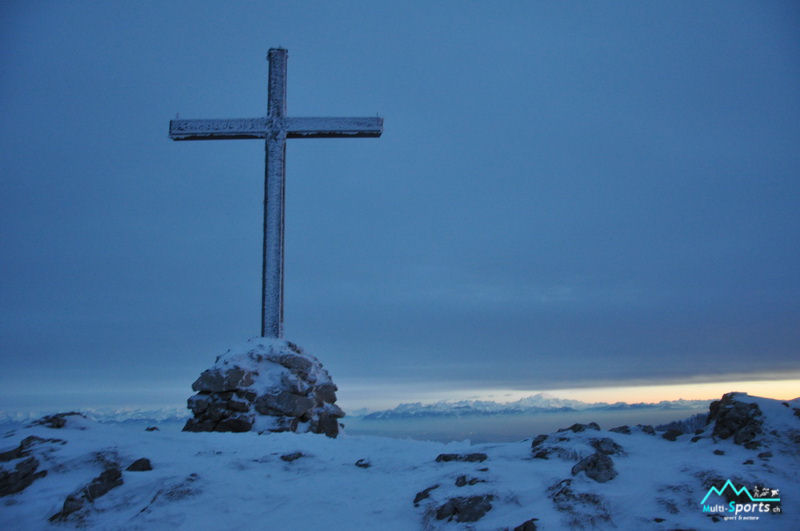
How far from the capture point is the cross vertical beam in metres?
16.9

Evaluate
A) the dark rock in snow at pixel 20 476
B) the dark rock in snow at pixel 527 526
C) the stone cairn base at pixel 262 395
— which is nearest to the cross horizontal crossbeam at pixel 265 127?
Result: the stone cairn base at pixel 262 395

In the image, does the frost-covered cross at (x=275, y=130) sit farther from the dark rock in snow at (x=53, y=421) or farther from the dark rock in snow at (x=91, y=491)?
the dark rock in snow at (x=91, y=491)

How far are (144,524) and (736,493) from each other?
25.4 feet

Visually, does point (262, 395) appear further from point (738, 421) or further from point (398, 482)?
point (738, 421)

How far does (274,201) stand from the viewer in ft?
57.5

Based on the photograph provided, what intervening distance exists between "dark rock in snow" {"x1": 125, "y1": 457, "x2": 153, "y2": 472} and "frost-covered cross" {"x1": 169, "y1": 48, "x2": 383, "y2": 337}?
8.08 metres

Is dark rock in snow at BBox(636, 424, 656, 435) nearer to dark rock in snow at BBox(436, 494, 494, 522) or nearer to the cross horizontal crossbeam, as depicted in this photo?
dark rock in snow at BBox(436, 494, 494, 522)

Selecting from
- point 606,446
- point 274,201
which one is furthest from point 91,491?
point 274,201

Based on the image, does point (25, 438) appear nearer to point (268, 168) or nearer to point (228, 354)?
point (228, 354)

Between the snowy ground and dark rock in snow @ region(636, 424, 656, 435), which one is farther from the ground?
dark rock in snow @ region(636, 424, 656, 435)

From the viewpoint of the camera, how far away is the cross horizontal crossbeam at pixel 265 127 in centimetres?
1798

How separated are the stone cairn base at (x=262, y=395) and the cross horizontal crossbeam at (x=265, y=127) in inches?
263

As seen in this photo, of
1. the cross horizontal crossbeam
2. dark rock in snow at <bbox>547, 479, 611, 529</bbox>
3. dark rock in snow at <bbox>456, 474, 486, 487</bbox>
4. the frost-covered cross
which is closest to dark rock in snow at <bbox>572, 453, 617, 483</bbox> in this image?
dark rock in snow at <bbox>547, 479, 611, 529</bbox>
